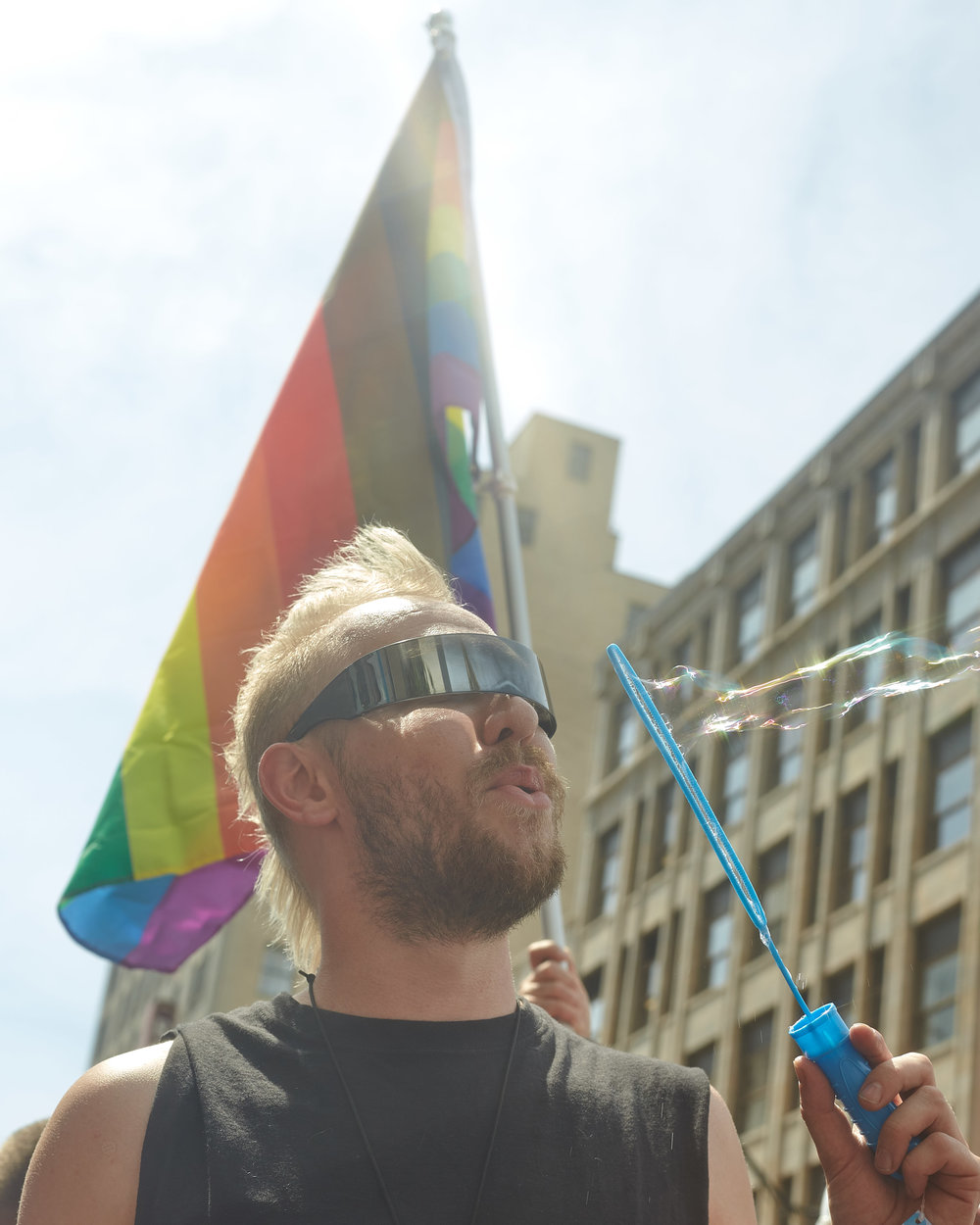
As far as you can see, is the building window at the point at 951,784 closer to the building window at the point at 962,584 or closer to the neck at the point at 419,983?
the building window at the point at 962,584

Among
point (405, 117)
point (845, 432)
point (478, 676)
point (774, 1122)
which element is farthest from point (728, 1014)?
point (478, 676)

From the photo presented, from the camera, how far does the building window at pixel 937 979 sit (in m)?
23.3

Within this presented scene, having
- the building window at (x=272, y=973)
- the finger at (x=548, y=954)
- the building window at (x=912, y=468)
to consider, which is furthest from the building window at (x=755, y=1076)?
the building window at (x=272, y=973)

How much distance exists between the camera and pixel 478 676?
9.62 feet

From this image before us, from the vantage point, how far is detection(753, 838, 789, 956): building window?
28.2 meters

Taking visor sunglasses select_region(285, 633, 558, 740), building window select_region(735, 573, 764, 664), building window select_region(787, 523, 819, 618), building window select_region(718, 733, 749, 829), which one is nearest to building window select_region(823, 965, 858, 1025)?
building window select_region(718, 733, 749, 829)

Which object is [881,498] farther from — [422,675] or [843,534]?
[422,675]

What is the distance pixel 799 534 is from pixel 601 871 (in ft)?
31.9

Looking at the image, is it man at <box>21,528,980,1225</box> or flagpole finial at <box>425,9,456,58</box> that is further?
flagpole finial at <box>425,9,456,58</box>

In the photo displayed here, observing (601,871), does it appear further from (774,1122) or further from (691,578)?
(774,1122)

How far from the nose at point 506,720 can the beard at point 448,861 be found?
0.09 metres

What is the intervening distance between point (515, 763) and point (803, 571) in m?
30.4

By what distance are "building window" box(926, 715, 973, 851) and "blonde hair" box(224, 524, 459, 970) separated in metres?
22.3

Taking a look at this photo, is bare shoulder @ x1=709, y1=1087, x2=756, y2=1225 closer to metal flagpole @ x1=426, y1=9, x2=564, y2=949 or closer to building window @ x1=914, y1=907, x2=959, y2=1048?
metal flagpole @ x1=426, y1=9, x2=564, y2=949
